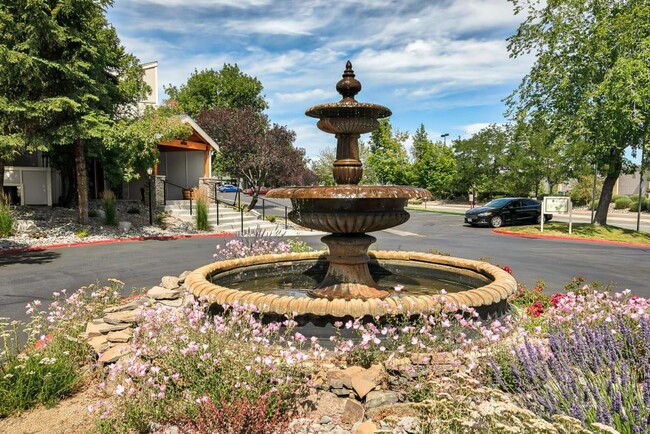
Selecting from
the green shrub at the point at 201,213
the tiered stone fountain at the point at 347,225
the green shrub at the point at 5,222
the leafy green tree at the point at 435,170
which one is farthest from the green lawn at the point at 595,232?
the leafy green tree at the point at 435,170

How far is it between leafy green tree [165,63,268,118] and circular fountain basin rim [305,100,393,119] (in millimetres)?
48380

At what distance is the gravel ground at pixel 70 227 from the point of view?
1464cm

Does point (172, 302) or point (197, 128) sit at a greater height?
point (197, 128)

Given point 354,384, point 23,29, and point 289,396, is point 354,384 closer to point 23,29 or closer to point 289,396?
point 289,396

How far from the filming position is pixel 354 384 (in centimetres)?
378

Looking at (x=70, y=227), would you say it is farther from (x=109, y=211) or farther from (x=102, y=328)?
(x=102, y=328)

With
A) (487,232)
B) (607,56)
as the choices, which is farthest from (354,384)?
(607,56)

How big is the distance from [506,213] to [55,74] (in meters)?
22.7

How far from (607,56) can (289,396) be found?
22.4 m

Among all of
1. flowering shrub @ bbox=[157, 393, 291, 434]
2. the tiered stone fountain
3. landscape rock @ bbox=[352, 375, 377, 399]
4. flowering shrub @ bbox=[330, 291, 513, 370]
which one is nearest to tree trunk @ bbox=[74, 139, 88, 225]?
the tiered stone fountain

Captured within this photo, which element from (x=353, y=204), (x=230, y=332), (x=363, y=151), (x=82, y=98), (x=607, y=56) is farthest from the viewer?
(x=363, y=151)

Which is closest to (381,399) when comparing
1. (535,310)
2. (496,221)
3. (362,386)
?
(362,386)

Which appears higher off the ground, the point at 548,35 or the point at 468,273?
the point at 548,35

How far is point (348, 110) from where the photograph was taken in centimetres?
580
